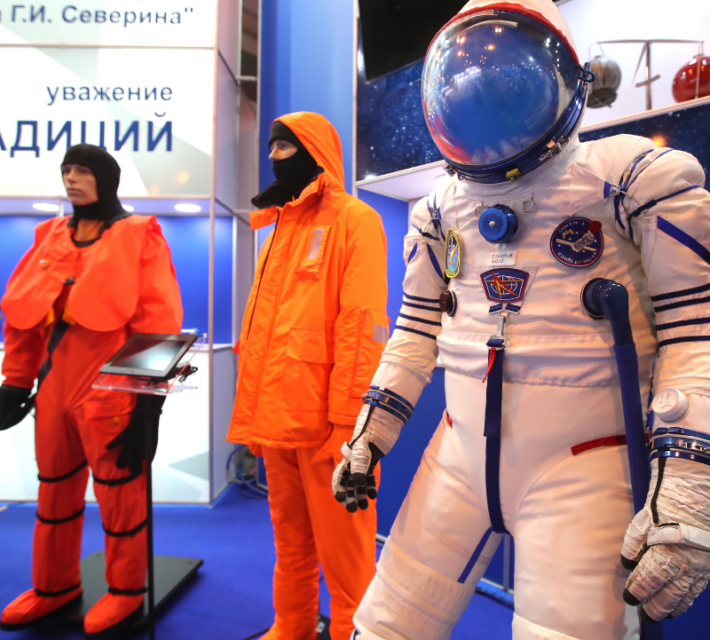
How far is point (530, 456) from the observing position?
→ 897 mm

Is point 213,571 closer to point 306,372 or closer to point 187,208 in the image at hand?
point 306,372

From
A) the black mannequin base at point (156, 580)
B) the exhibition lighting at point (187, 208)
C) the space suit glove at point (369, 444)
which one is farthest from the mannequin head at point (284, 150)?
the black mannequin base at point (156, 580)

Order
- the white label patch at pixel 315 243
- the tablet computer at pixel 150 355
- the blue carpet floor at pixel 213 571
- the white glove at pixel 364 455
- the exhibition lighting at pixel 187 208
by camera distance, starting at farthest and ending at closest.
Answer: the exhibition lighting at pixel 187 208 → the blue carpet floor at pixel 213 571 → the white label patch at pixel 315 243 → the tablet computer at pixel 150 355 → the white glove at pixel 364 455

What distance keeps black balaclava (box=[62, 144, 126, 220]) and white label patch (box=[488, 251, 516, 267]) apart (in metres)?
1.69

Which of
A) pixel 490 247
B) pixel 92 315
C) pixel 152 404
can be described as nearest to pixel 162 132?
pixel 92 315

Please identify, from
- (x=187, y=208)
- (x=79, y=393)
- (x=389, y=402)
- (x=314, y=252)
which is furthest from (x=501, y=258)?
(x=187, y=208)

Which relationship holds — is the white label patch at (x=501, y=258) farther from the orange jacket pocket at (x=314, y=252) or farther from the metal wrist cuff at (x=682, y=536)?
the orange jacket pocket at (x=314, y=252)

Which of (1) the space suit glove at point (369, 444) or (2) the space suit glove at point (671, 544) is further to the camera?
(1) the space suit glove at point (369, 444)

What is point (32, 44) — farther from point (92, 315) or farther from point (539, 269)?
point (539, 269)

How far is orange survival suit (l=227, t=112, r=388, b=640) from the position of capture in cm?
152

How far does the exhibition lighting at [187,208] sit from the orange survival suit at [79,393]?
1.36 meters

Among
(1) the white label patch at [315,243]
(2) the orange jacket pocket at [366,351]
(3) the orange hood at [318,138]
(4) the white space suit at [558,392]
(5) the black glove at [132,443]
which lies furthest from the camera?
(5) the black glove at [132,443]

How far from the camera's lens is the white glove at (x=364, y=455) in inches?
41.7

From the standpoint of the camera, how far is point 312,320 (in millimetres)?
1567
